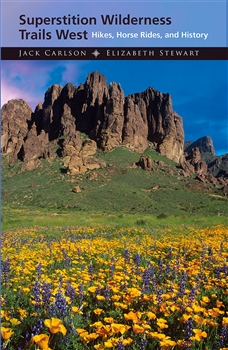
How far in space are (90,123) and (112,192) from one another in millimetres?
73985

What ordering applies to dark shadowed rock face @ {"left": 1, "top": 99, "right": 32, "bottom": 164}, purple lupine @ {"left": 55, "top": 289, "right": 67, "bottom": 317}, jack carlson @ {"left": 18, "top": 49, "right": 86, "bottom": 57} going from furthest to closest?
dark shadowed rock face @ {"left": 1, "top": 99, "right": 32, "bottom": 164}, jack carlson @ {"left": 18, "top": 49, "right": 86, "bottom": 57}, purple lupine @ {"left": 55, "top": 289, "right": 67, "bottom": 317}

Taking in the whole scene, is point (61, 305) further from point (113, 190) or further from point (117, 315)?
point (113, 190)

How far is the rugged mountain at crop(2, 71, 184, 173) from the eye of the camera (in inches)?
4934

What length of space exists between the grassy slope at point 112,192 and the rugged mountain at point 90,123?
29.7 ft

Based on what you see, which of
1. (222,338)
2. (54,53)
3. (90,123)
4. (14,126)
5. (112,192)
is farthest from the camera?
(14,126)

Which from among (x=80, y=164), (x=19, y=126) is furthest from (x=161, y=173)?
(x=19, y=126)

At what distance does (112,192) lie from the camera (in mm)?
83250

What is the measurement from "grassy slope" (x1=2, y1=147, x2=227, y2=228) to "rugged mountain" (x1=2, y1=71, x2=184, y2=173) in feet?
29.7

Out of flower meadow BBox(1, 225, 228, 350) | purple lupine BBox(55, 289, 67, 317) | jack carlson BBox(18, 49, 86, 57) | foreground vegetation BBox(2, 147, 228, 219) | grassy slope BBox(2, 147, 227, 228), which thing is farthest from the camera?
foreground vegetation BBox(2, 147, 228, 219)

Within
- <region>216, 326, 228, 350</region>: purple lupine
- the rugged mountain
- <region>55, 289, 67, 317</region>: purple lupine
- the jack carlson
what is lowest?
<region>216, 326, 228, 350</region>: purple lupine

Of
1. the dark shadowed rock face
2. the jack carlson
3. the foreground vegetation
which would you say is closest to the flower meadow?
the jack carlson

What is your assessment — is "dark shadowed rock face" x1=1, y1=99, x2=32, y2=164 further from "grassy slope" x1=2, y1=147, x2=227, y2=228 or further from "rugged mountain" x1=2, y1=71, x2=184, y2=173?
"grassy slope" x1=2, y1=147, x2=227, y2=228

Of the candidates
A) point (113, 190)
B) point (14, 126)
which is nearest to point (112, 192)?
point (113, 190)

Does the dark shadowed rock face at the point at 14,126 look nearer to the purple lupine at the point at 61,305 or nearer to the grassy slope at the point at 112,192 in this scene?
the grassy slope at the point at 112,192
